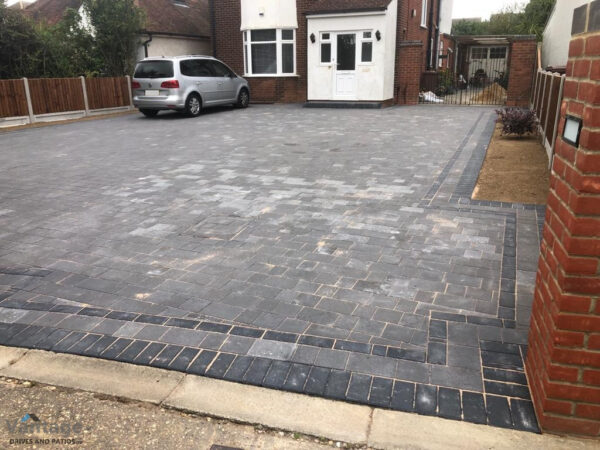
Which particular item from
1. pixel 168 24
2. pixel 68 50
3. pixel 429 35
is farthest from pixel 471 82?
pixel 68 50

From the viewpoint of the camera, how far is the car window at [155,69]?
49.5 feet

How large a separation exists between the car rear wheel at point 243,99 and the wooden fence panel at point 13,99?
7.08m

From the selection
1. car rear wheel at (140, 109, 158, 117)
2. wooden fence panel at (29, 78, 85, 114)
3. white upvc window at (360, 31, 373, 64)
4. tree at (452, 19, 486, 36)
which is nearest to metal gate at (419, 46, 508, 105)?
white upvc window at (360, 31, 373, 64)

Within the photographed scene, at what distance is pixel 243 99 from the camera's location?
61.9ft

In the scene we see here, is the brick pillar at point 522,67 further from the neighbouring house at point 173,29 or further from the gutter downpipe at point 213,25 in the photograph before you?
the neighbouring house at point 173,29

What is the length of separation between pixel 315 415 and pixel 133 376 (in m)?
1.11

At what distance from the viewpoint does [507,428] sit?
2420 mm

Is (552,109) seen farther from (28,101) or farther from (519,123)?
(28,101)

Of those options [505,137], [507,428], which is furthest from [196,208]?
[505,137]

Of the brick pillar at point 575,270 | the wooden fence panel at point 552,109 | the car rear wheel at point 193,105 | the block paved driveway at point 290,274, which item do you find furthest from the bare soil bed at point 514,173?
→ the car rear wheel at point 193,105

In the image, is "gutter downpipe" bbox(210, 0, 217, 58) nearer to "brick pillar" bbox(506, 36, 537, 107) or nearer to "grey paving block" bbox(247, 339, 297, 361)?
"brick pillar" bbox(506, 36, 537, 107)

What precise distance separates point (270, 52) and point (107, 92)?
680cm

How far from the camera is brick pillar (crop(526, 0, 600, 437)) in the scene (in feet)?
6.80

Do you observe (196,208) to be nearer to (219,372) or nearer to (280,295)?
(280,295)
